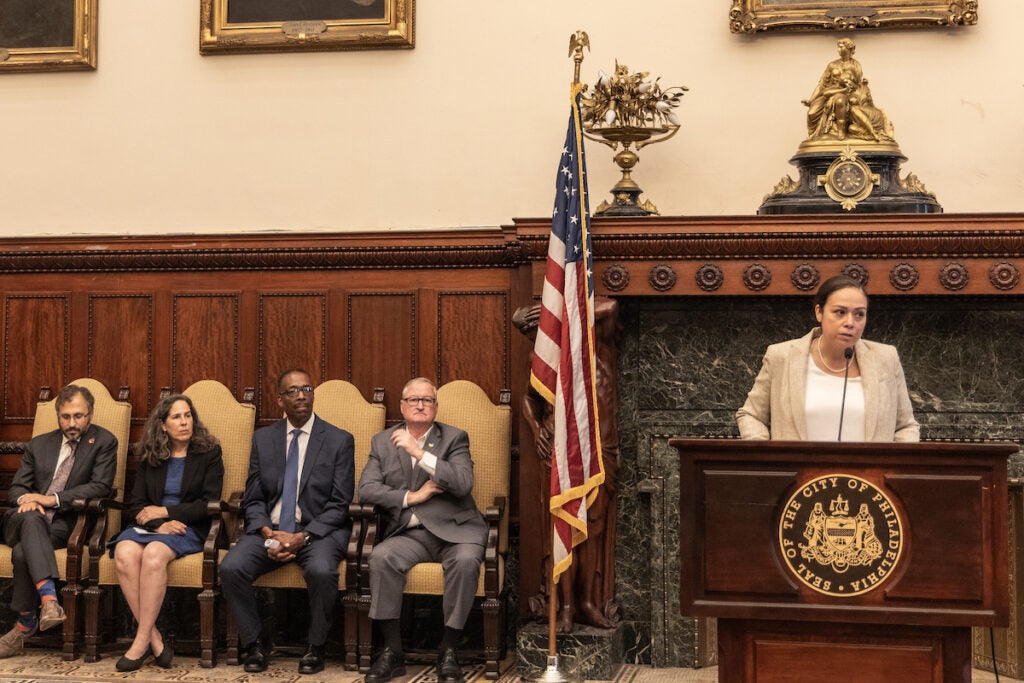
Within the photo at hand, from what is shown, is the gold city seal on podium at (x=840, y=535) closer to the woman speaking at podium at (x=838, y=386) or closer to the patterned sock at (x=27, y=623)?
the woman speaking at podium at (x=838, y=386)

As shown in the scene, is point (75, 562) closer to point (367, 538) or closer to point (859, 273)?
point (367, 538)

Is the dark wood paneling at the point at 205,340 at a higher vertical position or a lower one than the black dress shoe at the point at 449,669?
higher

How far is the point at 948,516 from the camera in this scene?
4480mm

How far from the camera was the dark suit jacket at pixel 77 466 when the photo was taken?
7.74 meters

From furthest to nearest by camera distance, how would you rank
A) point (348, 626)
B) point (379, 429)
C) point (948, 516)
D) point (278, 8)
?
point (278, 8)
point (379, 429)
point (348, 626)
point (948, 516)

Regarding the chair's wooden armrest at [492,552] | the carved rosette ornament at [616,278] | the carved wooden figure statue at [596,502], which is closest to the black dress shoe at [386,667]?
the chair's wooden armrest at [492,552]

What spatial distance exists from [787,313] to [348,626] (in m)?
2.89

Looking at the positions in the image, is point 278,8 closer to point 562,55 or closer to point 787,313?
point 562,55

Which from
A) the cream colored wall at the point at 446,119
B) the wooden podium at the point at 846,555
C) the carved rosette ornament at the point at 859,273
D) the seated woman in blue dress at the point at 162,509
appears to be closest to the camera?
the wooden podium at the point at 846,555

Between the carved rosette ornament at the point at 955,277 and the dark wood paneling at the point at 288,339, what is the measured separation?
3557mm

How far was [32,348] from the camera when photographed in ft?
28.1

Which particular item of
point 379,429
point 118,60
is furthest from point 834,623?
point 118,60

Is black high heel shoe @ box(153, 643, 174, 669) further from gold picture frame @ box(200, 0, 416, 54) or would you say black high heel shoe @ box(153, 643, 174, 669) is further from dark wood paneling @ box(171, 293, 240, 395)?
gold picture frame @ box(200, 0, 416, 54)

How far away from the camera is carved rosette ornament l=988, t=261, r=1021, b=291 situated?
22.7ft
